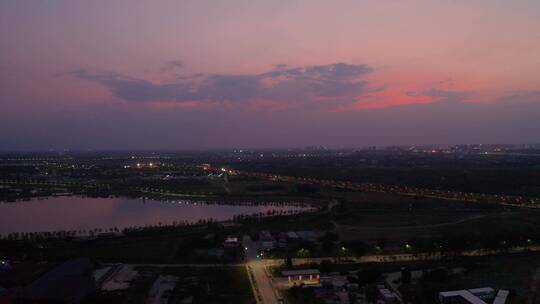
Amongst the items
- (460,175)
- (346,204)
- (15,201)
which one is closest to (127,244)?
(346,204)

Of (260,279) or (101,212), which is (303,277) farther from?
(101,212)

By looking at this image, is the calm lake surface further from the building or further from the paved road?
the building

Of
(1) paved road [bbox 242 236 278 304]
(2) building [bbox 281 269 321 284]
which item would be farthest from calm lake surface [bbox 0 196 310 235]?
(2) building [bbox 281 269 321 284]

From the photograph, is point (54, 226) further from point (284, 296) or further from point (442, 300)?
point (442, 300)

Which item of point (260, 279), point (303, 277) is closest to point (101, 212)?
point (260, 279)

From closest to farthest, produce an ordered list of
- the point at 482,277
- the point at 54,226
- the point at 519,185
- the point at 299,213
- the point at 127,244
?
the point at 482,277, the point at 127,244, the point at 54,226, the point at 299,213, the point at 519,185
